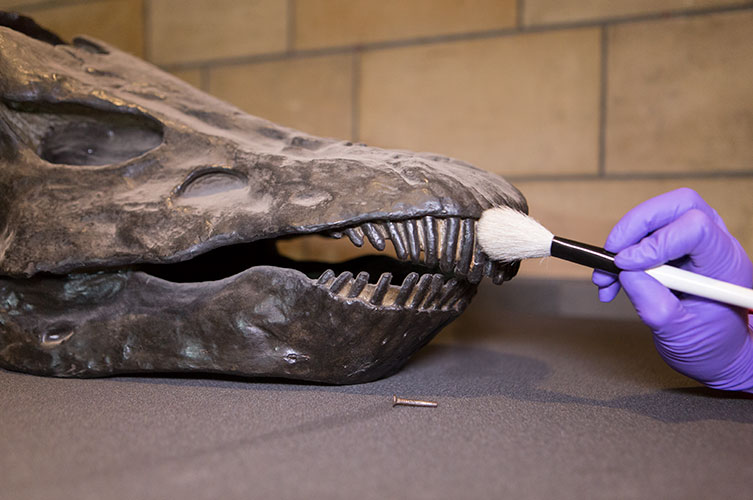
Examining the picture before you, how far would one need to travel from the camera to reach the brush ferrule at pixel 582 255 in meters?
0.95

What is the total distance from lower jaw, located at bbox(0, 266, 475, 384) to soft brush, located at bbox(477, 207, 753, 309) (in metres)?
0.13

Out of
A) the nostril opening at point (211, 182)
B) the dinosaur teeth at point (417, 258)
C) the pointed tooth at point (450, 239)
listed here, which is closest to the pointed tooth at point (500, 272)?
the dinosaur teeth at point (417, 258)

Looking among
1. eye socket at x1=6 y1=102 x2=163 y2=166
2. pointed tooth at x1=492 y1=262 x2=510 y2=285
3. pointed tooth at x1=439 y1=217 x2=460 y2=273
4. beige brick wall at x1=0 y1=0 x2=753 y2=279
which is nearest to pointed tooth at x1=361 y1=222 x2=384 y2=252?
pointed tooth at x1=439 y1=217 x2=460 y2=273

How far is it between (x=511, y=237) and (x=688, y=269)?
303 millimetres

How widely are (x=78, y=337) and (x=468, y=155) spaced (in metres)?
1.71

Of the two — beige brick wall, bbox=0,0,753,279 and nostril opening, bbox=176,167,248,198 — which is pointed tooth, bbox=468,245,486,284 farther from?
beige brick wall, bbox=0,0,753,279

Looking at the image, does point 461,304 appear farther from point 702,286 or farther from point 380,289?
point 702,286

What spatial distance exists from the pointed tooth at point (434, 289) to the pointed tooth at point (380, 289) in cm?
8

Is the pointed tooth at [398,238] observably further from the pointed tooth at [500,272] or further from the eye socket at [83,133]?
the eye socket at [83,133]

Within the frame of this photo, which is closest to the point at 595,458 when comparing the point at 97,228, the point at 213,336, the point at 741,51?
the point at 213,336

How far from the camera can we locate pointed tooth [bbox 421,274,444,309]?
1.04 m

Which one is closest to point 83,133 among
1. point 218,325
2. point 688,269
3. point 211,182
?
point 211,182

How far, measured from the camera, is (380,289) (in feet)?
3.27

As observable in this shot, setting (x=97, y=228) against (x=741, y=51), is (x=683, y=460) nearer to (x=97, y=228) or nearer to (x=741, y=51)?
(x=97, y=228)
